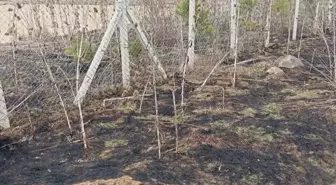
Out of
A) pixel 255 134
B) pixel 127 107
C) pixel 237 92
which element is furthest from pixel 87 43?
pixel 255 134

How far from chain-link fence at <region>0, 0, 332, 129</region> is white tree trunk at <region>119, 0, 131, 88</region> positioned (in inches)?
4.6

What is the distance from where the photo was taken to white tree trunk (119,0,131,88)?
4301 millimetres

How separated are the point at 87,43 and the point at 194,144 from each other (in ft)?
5.88

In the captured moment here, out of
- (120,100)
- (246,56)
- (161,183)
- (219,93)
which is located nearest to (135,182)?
(161,183)

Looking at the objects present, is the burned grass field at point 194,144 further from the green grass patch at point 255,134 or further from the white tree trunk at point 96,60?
the white tree trunk at point 96,60

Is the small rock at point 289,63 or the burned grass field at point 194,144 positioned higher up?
the small rock at point 289,63

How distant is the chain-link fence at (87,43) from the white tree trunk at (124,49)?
0.12m

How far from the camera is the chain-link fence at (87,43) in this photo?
4059mm

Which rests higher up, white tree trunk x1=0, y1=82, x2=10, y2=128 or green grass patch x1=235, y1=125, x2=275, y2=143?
white tree trunk x1=0, y1=82, x2=10, y2=128

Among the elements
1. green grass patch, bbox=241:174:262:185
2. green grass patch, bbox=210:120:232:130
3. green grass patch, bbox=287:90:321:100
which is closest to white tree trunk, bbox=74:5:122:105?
green grass patch, bbox=210:120:232:130

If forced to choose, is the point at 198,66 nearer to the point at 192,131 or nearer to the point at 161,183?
the point at 192,131

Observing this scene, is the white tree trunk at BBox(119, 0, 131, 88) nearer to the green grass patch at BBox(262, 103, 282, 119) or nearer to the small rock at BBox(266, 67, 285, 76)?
the green grass patch at BBox(262, 103, 282, 119)

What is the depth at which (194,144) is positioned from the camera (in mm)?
3047

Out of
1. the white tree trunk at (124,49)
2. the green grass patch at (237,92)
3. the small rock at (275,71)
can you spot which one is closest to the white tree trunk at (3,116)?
the white tree trunk at (124,49)
